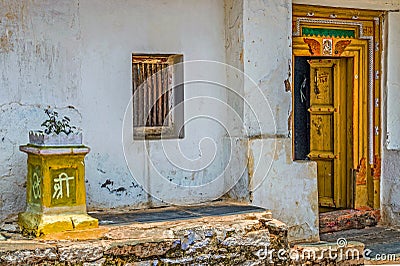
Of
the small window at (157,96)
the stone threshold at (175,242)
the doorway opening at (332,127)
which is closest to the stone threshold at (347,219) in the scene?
the doorway opening at (332,127)

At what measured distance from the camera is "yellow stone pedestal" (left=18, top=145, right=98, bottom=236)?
12.9 feet

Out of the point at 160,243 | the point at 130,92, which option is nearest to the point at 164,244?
the point at 160,243

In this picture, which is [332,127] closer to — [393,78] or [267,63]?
[393,78]

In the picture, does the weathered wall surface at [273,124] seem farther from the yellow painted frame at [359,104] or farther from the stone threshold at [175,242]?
the yellow painted frame at [359,104]

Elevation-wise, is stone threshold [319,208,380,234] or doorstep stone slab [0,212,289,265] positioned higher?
doorstep stone slab [0,212,289,265]

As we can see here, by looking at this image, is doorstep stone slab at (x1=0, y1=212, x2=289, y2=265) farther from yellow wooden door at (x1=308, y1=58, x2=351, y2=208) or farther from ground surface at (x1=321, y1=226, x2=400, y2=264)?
yellow wooden door at (x1=308, y1=58, x2=351, y2=208)

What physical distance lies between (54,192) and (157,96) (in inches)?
59.5

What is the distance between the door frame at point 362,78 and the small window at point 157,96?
1.35 metres

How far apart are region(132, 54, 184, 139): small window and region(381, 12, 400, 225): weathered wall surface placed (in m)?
2.11

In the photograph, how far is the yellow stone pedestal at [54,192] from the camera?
394 centimetres

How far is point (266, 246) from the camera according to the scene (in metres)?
4.41

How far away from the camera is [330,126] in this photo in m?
6.65

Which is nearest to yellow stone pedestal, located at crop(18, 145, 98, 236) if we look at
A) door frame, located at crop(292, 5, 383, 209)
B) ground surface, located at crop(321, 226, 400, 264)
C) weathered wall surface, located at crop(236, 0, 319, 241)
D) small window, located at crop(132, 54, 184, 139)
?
small window, located at crop(132, 54, 184, 139)

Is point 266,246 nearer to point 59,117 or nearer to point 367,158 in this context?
point 59,117
